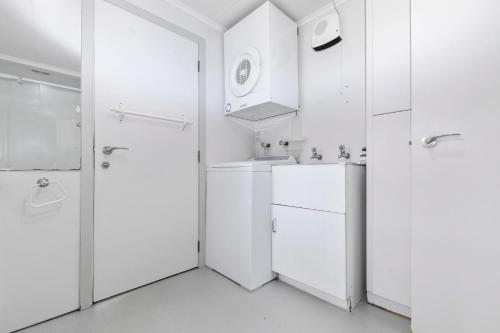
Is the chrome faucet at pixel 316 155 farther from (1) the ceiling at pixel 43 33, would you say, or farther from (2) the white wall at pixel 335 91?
(1) the ceiling at pixel 43 33

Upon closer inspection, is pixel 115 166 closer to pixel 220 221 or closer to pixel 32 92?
pixel 32 92

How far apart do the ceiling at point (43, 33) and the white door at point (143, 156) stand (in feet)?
0.47

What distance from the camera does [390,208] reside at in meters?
1.44

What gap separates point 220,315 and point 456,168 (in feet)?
5.16

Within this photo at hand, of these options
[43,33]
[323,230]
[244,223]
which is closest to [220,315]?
[244,223]

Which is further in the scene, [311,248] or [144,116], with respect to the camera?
[144,116]

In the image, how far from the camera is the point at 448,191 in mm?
1099

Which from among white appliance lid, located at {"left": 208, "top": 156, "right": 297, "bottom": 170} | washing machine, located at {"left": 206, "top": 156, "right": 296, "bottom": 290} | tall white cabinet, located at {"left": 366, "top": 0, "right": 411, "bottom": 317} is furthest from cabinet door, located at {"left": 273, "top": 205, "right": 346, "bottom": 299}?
white appliance lid, located at {"left": 208, "top": 156, "right": 297, "bottom": 170}

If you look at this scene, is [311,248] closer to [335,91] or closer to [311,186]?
[311,186]

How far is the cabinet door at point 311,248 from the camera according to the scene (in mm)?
1473

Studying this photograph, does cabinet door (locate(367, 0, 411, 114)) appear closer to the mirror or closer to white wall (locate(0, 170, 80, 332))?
the mirror

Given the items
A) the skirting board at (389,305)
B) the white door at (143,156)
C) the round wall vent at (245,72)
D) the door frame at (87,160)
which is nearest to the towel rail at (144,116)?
the white door at (143,156)

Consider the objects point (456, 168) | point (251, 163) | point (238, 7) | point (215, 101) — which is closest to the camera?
point (456, 168)

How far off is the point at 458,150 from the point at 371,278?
0.95m
